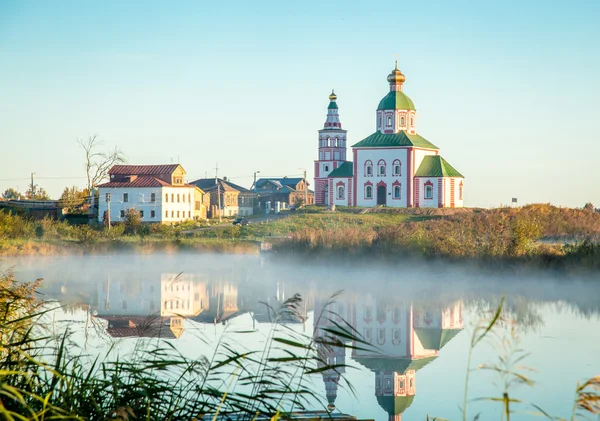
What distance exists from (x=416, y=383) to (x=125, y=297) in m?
10.6

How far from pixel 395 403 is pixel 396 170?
160 ft

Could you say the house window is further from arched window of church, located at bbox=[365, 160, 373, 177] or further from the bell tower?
the bell tower

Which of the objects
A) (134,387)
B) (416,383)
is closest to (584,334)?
(416,383)

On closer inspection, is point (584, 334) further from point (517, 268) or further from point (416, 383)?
point (517, 268)

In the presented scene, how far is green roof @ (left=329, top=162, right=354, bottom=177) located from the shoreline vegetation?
20.3 feet

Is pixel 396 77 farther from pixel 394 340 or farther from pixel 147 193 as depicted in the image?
pixel 394 340

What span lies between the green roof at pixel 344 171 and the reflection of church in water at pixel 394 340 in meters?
39.9

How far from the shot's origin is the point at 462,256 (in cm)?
2297

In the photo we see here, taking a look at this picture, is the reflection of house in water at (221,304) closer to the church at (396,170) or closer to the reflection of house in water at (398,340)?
the reflection of house in water at (398,340)

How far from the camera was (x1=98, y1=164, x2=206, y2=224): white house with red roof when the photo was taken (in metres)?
55.7

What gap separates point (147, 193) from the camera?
5597 cm

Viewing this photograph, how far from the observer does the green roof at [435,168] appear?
56.8 metres

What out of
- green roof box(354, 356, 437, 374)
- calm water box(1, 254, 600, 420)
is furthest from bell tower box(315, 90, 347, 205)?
green roof box(354, 356, 437, 374)

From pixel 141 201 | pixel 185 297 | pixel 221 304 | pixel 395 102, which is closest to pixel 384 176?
pixel 395 102
